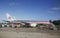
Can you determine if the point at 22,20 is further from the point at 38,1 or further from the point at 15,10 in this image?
the point at 38,1

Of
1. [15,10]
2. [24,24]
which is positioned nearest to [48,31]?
[24,24]

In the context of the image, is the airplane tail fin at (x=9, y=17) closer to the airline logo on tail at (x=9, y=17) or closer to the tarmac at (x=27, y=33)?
the airline logo on tail at (x=9, y=17)

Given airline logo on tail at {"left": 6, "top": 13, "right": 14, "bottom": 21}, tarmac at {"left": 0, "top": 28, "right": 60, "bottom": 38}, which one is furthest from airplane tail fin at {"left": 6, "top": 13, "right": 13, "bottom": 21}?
tarmac at {"left": 0, "top": 28, "right": 60, "bottom": 38}

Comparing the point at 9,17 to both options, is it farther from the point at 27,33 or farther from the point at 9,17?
the point at 27,33

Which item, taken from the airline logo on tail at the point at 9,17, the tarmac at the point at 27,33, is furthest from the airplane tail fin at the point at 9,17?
the tarmac at the point at 27,33

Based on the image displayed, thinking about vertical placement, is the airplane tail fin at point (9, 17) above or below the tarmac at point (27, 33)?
above

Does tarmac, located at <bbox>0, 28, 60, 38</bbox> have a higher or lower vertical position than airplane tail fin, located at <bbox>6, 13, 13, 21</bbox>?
lower

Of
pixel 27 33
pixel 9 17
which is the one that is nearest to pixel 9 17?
pixel 9 17

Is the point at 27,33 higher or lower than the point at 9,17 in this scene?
lower

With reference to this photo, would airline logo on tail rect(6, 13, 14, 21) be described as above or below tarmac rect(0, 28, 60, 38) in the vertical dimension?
above

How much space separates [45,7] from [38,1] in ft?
0.54

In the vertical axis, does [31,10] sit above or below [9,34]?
above

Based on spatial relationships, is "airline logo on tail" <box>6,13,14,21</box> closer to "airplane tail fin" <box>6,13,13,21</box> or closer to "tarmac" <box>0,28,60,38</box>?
"airplane tail fin" <box>6,13,13,21</box>

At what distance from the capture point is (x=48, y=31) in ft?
8.71
